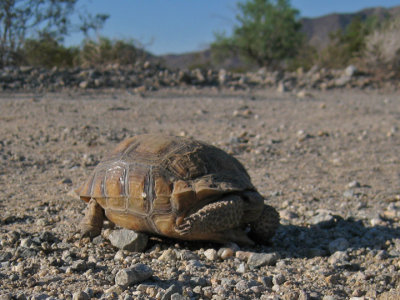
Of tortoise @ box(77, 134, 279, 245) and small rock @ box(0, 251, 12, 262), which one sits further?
tortoise @ box(77, 134, 279, 245)

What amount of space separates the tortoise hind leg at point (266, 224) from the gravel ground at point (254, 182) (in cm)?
11

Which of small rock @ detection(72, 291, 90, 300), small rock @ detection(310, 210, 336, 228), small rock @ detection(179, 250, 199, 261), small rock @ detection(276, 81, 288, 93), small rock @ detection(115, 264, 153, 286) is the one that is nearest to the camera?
small rock @ detection(72, 291, 90, 300)

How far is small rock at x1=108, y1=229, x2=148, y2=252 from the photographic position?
3330mm

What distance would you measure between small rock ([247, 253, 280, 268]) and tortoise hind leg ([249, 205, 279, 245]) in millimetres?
321

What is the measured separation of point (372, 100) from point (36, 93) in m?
8.57

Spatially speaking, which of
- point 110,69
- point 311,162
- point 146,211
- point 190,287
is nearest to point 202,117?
point 311,162

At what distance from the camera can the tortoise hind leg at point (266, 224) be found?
3555 millimetres

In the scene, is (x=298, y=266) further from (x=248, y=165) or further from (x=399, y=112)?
(x=399, y=112)

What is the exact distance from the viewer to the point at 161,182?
330 centimetres

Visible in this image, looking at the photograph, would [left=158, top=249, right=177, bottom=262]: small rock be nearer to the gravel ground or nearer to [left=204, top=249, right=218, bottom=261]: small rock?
the gravel ground

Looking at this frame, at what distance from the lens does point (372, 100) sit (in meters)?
12.6

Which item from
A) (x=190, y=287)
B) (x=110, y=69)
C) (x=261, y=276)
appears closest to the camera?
(x=190, y=287)

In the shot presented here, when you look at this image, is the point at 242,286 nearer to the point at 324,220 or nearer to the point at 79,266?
the point at 79,266

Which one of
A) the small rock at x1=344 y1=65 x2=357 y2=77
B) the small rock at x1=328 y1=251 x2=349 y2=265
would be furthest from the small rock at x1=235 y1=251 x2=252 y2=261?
the small rock at x1=344 y1=65 x2=357 y2=77
